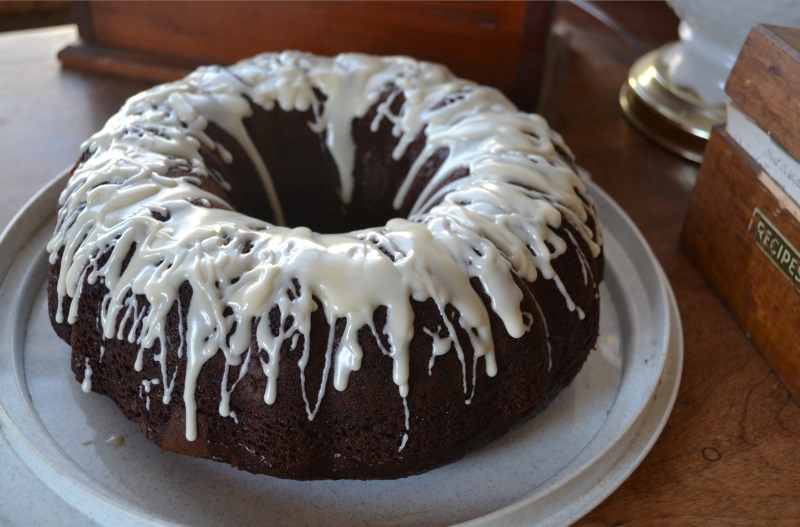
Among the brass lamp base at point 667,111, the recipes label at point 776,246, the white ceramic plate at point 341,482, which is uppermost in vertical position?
the recipes label at point 776,246

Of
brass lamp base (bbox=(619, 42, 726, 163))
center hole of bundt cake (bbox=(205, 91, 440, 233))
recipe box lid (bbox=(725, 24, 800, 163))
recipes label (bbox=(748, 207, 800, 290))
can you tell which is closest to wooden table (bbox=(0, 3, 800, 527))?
brass lamp base (bbox=(619, 42, 726, 163))

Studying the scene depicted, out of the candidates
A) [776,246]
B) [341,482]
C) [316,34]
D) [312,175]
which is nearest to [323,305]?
[341,482]

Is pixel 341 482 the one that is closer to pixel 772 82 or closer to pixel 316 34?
pixel 772 82

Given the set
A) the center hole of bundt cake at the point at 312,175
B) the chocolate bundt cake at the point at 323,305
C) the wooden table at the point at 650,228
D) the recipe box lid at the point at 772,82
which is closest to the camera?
the chocolate bundt cake at the point at 323,305

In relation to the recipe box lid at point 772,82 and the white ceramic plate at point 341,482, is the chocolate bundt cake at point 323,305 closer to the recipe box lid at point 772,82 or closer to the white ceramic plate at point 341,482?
the white ceramic plate at point 341,482

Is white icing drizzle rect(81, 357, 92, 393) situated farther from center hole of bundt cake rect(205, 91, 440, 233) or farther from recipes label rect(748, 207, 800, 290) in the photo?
recipes label rect(748, 207, 800, 290)

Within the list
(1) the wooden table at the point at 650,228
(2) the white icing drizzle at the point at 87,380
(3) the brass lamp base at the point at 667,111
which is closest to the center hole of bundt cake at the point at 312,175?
(2) the white icing drizzle at the point at 87,380

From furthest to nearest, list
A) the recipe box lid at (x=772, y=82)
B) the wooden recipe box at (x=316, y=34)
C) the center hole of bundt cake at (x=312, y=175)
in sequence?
the wooden recipe box at (x=316, y=34)
the center hole of bundt cake at (x=312, y=175)
the recipe box lid at (x=772, y=82)

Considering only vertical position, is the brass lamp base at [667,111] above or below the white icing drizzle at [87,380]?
above
